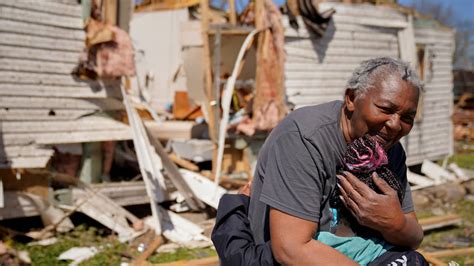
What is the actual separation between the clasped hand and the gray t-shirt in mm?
69

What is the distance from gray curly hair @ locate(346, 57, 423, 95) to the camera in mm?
2111

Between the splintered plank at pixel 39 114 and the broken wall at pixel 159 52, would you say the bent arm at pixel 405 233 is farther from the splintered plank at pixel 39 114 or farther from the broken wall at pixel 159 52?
the broken wall at pixel 159 52

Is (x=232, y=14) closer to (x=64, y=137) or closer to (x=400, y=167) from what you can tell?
(x=64, y=137)

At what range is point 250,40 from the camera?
8188 millimetres

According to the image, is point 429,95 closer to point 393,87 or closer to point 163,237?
point 163,237

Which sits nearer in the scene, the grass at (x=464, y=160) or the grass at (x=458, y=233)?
the grass at (x=458, y=233)

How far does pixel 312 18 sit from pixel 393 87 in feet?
24.7

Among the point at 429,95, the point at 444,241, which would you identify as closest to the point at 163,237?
the point at 444,241

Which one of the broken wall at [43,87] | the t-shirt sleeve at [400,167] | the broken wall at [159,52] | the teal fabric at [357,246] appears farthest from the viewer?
the broken wall at [159,52]

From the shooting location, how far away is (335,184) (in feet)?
7.33

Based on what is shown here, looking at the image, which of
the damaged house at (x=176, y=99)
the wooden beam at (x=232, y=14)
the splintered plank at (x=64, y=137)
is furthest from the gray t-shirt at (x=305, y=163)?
the wooden beam at (x=232, y=14)

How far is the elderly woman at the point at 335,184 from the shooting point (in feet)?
6.86

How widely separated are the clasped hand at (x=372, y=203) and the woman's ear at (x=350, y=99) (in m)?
0.26

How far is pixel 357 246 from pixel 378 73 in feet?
2.42
